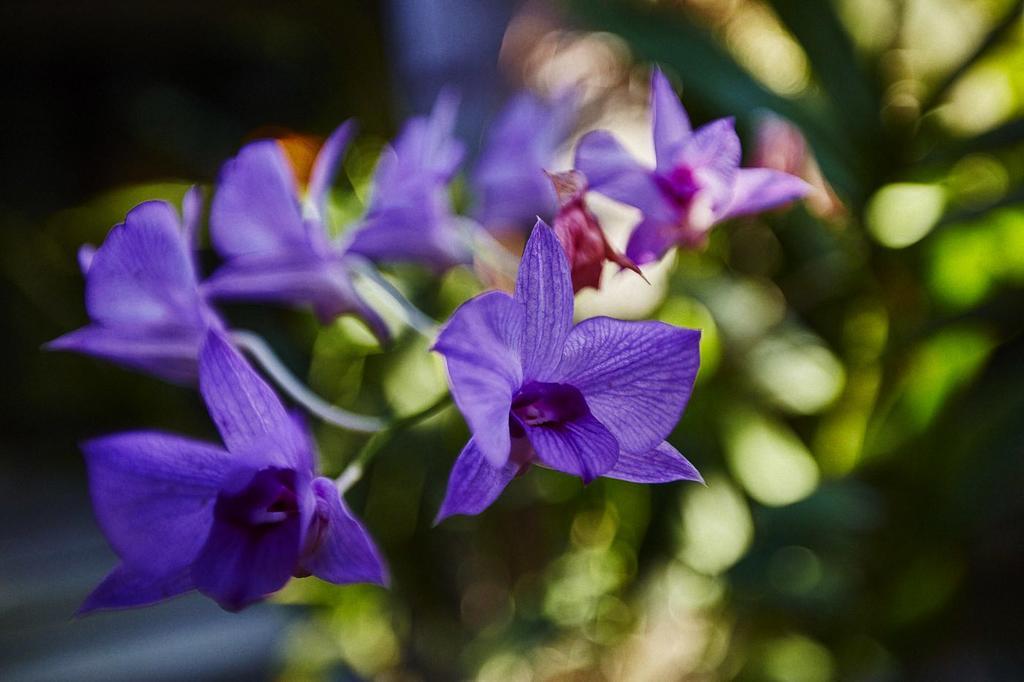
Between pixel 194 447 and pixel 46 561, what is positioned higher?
pixel 194 447

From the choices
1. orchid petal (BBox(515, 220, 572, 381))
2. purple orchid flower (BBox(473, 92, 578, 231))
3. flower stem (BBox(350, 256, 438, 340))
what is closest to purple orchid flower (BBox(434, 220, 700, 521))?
orchid petal (BBox(515, 220, 572, 381))

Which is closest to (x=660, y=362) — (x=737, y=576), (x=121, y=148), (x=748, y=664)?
(x=737, y=576)

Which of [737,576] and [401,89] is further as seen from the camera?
[401,89]

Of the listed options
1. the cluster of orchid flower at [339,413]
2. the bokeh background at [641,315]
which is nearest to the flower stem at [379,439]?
the cluster of orchid flower at [339,413]

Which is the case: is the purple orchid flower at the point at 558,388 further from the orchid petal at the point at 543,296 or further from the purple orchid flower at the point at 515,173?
the purple orchid flower at the point at 515,173

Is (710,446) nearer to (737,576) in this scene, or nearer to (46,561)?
(737,576)

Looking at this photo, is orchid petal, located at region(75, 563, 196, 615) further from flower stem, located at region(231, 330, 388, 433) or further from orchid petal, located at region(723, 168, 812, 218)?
orchid petal, located at region(723, 168, 812, 218)
